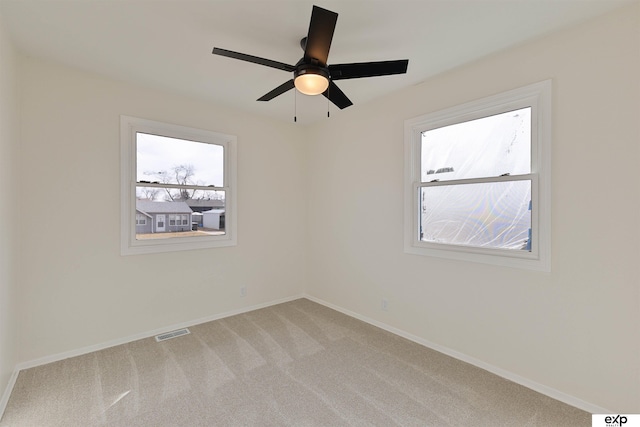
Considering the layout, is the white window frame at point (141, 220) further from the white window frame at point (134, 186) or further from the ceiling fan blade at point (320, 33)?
the ceiling fan blade at point (320, 33)

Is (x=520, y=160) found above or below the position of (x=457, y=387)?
above

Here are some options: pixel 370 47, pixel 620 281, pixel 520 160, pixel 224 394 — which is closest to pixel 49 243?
pixel 224 394

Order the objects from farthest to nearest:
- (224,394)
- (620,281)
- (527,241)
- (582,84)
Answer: (527,241) < (224,394) < (582,84) < (620,281)

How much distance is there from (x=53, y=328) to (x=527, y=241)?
13.8 feet

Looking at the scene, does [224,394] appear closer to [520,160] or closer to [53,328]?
[53,328]

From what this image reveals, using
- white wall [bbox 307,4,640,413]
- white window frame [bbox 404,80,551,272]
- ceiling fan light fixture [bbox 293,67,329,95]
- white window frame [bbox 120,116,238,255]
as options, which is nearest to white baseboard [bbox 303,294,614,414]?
white wall [bbox 307,4,640,413]

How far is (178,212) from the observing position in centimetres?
342

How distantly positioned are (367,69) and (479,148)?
53.8 inches

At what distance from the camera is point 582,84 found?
2.04m

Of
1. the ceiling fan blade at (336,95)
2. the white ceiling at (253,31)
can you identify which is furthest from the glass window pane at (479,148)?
the ceiling fan blade at (336,95)

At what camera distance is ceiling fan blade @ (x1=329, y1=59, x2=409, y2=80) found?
6.32ft

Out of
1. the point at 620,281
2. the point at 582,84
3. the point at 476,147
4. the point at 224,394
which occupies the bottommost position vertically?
the point at 224,394

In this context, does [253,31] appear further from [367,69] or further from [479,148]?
[479,148]

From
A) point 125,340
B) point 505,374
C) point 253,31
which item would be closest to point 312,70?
point 253,31
